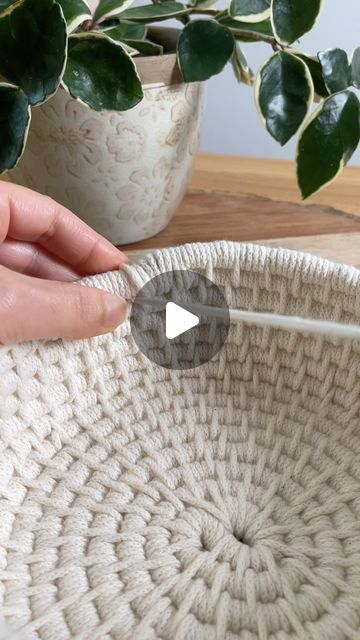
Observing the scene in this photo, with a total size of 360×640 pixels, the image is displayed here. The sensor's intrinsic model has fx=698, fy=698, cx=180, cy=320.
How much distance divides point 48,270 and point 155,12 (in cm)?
24

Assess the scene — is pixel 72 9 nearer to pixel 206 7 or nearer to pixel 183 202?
pixel 206 7

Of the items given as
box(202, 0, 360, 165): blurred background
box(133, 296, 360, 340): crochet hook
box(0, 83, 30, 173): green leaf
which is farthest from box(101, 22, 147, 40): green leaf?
box(202, 0, 360, 165): blurred background

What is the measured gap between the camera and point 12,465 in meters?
0.52

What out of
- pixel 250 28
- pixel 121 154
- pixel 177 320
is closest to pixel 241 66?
pixel 250 28

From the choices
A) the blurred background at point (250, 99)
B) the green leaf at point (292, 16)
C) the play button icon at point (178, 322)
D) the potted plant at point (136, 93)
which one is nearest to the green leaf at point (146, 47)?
→ the potted plant at point (136, 93)

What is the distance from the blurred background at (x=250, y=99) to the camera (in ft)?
3.12

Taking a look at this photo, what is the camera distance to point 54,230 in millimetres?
581

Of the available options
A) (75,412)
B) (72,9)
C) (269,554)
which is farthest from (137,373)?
(72,9)

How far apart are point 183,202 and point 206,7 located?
0.21 m

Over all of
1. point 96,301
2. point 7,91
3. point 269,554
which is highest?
point 7,91

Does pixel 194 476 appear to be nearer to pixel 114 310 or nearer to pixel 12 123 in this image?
pixel 114 310

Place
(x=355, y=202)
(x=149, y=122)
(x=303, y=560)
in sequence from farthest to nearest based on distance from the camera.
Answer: (x=355, y=202) → (x=149, y=122) → (x=303, y=560)

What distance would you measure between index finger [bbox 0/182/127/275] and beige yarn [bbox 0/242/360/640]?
4cm

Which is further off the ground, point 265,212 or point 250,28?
point 250,28
